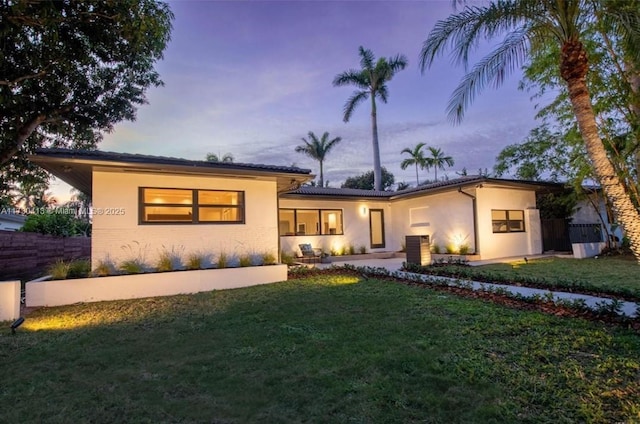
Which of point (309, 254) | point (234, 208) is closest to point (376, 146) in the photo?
point (309, 254)

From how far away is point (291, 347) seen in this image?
4.05 metres

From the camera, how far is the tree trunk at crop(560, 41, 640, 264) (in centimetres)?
426

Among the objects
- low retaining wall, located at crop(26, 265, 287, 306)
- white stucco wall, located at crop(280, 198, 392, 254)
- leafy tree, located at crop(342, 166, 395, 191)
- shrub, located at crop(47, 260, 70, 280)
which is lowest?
low retaining wall, located at crop(26, 265, 287, 306)

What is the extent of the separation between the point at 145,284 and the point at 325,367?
588 cm

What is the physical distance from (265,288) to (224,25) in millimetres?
8470

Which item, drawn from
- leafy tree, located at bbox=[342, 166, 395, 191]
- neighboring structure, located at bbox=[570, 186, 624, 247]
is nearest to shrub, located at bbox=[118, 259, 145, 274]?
neighboring structure, located at bbox=[570, 186, 624, 247]

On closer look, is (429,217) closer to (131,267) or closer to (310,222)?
(310,222)

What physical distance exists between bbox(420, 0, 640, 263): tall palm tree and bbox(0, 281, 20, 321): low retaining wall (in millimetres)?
8188

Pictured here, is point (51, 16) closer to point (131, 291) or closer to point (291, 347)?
point (131, 291)

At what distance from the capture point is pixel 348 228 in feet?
51.6

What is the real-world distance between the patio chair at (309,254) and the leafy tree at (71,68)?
7.83m

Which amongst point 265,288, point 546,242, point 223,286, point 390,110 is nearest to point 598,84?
point 546,242

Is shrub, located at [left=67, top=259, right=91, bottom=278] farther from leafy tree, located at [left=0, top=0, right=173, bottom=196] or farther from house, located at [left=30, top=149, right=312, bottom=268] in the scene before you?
leafy tree, located at [left=0, top=0, right=173, bottom=196]

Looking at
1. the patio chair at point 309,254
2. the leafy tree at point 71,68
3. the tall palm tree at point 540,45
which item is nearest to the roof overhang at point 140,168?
the leafy tree at point 71,68
